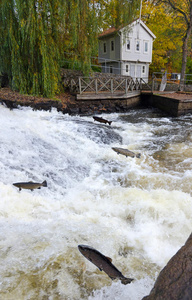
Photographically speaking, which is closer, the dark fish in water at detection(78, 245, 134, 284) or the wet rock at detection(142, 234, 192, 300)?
the wet rock at detection(142, 234, 192, 300)

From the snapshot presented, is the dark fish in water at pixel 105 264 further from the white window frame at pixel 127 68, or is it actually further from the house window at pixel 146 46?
the house window at pixel 146 46

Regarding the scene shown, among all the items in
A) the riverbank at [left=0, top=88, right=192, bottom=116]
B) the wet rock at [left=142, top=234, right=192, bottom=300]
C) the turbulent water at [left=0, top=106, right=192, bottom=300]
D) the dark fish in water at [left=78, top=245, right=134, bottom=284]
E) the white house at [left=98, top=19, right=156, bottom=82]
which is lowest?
the turbulent water at [left=0, top=106, right=192, bottom=300]

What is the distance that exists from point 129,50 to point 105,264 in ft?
91.1

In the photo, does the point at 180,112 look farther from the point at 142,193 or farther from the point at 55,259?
the point at 55,259

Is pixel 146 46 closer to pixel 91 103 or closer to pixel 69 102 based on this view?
pixel 91 103

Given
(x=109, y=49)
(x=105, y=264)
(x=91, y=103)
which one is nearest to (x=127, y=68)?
(x=109, y=49)

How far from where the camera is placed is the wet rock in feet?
4.94

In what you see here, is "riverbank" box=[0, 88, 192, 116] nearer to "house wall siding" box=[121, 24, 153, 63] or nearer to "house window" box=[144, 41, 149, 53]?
"house wall siding" box=[121, 24, 153, 63]

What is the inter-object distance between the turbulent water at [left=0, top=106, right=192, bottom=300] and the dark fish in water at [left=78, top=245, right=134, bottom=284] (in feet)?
1.05

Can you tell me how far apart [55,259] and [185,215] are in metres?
2.66

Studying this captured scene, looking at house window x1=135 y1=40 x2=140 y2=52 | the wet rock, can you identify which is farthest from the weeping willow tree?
house window x1=135 y1=40 x2=140 y2=52

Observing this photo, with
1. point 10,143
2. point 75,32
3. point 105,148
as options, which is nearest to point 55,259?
point 10,143

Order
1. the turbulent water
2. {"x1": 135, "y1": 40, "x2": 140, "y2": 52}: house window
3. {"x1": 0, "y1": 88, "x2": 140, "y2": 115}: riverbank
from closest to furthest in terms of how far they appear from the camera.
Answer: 1. the turbulent water
2. {"x1": 0, "y1": 88, "x2": 140, "y2": 115}: riverbank
3. {"x1": 135, "y1": 40, "x2": 140, "y2": 52}: house window

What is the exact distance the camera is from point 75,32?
39.5ft
